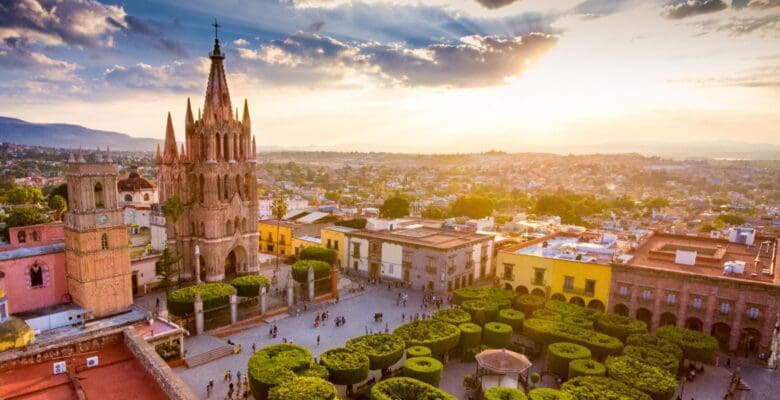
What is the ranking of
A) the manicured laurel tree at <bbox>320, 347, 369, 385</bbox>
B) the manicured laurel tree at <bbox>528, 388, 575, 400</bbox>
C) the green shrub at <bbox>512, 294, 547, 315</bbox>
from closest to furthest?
the manicured laurel tree at <bbox>528, 388, 575, 400</bbox>
the manicured laurel tree at <bbox>320, 347, 369, 385</bbox>
the green shrub at <bbox>512, 294, 547, 315</bbox>

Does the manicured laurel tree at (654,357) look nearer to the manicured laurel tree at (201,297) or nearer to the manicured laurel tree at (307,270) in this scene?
the manicured laurel tree at (307,270)

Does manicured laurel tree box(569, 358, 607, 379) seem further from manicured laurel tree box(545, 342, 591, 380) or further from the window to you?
the window

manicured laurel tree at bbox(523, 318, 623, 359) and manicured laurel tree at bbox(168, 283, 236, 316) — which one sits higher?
manicured laurel tree at bbox(168, 283, 236, 316)

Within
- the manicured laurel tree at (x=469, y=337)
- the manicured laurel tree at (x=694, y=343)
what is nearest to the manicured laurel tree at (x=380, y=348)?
the manicured laurel tree at (x=469, y=337)

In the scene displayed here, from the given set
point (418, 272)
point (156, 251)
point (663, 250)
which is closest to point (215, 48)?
point (156, 251)

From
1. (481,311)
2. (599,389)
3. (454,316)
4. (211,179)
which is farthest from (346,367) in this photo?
(211,179)

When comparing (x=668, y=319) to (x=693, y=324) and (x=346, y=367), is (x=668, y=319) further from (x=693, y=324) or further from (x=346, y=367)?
(x=346, y=367)

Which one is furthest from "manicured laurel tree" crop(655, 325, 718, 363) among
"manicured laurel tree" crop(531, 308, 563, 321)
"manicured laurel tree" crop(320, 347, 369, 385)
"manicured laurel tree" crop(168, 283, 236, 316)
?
"manicured laurel tree" crop(168, 283, 236, 316)

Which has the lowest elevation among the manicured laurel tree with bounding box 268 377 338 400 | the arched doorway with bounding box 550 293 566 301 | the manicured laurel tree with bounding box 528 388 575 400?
the arched doorway with bounding box 550 293 566 301
